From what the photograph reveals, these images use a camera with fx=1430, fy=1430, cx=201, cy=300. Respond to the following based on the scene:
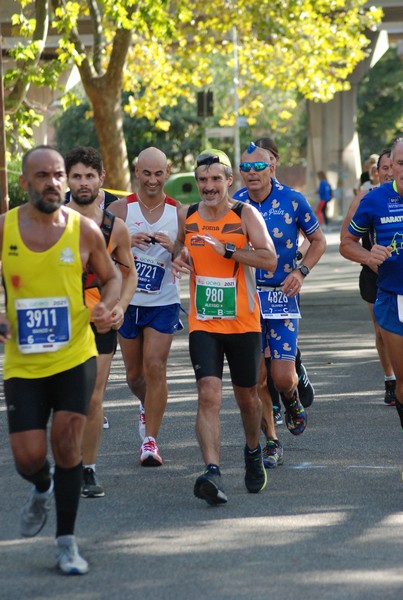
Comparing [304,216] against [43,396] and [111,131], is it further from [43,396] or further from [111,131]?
[111,131]

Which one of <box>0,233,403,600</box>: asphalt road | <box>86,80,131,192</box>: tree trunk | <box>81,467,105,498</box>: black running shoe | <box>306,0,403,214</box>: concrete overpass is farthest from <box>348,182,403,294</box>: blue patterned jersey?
<box>306,0,403,214</box>: concrete overpass

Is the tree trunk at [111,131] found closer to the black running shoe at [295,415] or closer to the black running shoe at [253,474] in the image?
the black running shoe at [295,415]

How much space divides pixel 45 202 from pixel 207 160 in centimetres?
194

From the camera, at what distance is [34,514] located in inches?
251

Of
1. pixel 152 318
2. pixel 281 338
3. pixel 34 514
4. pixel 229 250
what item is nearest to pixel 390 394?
pixel 281 338

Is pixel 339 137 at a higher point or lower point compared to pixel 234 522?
lower

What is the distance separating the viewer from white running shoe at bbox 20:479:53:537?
21.0 ft

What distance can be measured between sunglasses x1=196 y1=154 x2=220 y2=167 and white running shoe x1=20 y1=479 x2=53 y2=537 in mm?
2315

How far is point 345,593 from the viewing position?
5.81 metres

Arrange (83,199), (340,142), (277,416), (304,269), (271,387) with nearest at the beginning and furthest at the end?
(83,199)
(304,269)
(271,387)
(277,416)
(340,142)

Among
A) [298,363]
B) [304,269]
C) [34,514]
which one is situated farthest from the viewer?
[298,363]

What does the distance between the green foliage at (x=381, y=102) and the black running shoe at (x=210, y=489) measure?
219 feet

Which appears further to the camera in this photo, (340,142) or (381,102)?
(381,102)

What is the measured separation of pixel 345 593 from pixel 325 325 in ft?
39.5
